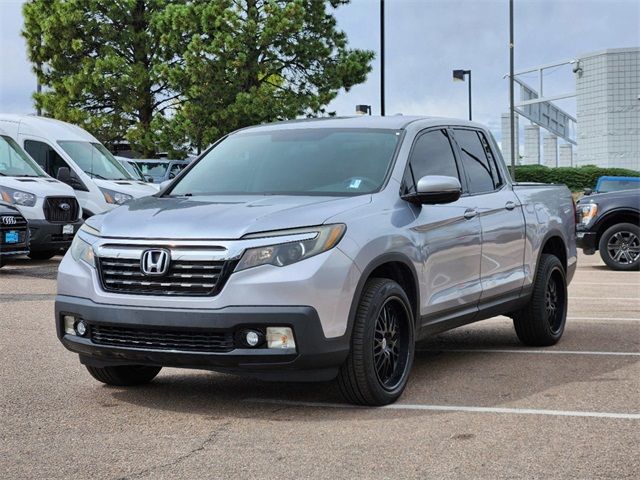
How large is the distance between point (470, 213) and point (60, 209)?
11383mm

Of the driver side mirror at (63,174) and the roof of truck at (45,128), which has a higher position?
the roof of truck at (45,128)

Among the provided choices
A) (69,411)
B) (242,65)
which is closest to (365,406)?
(69,411)

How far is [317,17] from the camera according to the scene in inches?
1582

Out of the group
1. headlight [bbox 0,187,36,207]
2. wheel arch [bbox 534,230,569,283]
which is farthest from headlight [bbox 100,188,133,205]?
wheel arch [bbox 534,230,569,283]

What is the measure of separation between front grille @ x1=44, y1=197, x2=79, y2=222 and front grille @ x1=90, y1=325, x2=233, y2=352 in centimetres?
1177

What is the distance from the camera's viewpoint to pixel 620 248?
17797 millimetres

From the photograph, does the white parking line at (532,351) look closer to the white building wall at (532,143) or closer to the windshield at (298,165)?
the windshield at (298,165)

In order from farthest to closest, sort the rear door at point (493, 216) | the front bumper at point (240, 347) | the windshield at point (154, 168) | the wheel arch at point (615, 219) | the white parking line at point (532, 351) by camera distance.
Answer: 1. the windshield at point (154, 168)
2. the wheel arch at point (615, 219)
3. the white parking line at point (532, 351)
4. the rear door at point (493, 216)
5. the front bumper at point (240, 347)

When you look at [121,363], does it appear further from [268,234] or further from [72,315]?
[268,234]

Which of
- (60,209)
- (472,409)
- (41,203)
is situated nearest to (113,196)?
(60,209)

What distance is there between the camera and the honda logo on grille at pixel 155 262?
588 cm

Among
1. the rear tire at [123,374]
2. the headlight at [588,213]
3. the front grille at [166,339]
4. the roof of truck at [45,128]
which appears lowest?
the rear tire at [123,374]

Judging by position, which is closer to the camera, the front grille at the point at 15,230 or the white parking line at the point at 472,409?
the white parking line at the point at 472,409

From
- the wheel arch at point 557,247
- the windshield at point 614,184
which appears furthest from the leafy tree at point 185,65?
the wheel arch at point 557,247
